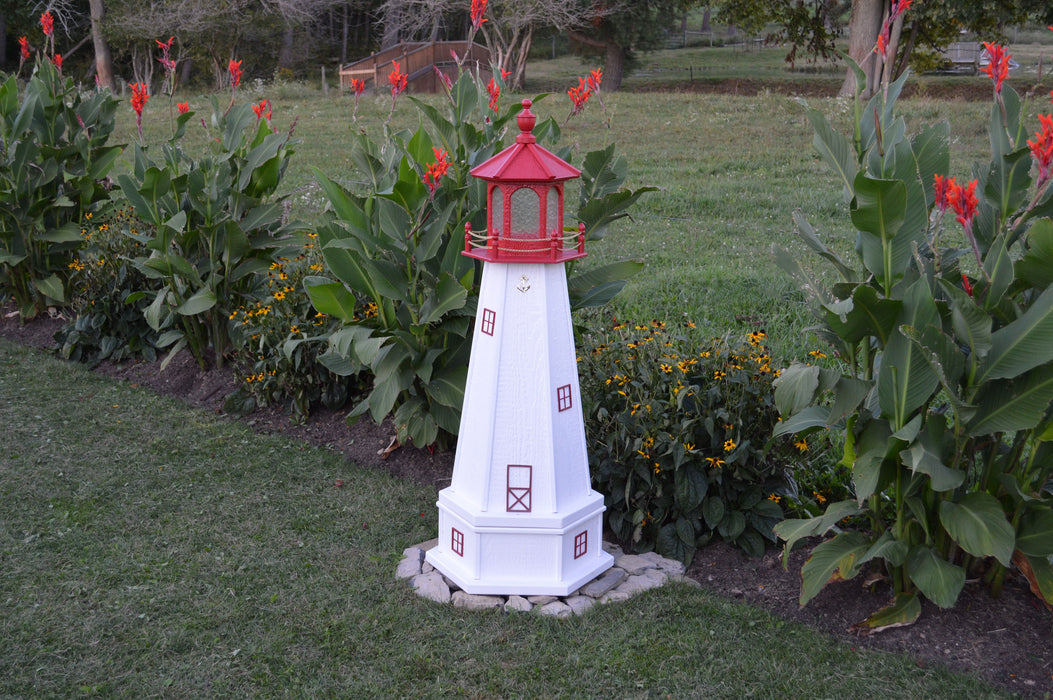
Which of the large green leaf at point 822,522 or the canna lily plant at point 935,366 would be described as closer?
the canna lily plant at point 935,366

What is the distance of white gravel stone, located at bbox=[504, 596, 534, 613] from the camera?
3.90 m

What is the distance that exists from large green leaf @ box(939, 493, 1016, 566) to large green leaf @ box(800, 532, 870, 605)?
40cm

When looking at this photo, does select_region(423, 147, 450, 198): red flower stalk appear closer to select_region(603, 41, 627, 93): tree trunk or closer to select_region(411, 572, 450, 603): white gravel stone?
select_region(411, 572, 450, 603): white gravel stone

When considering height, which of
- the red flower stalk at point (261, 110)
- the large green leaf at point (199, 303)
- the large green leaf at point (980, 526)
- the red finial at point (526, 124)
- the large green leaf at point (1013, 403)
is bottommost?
the large green leaf at point (980, 526)

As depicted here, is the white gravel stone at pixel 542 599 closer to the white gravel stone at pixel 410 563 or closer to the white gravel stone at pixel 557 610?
the white gravel stone at pixel 557 610

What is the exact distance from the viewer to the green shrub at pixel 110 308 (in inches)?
277

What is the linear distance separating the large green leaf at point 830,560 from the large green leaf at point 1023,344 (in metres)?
0.88

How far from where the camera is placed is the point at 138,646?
3635mm

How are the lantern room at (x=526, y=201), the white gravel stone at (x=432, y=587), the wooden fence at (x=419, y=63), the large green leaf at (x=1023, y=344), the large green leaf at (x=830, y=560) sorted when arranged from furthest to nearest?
the wooden fence at (x=419, y=63), the white gravel stone at (x=432, y=587), the lantern room at (x=526, y=201), the large green leaf at (x=830, y=560), the large green leaf at (x=1023, y=344)

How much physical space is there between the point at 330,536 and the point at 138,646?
1.11 metres

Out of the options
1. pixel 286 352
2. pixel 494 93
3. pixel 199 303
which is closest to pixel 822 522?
pixel 494 93

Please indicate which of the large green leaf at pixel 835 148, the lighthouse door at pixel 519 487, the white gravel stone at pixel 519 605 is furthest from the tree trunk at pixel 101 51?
the large green leaf at pixel 835 148

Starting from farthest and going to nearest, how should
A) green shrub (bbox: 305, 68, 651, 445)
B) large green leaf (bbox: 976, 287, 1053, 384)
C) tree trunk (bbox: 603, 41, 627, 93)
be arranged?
tree trunk (bbox: 603, 41, 627, 93), green shrub (bbox: 305, 68, 651, 445), large green leaf (bbox: 976, 287, 1053, 384)

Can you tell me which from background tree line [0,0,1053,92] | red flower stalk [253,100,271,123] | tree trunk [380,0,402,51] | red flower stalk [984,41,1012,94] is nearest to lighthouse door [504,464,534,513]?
red flower stalk [984,41,1012,94]
